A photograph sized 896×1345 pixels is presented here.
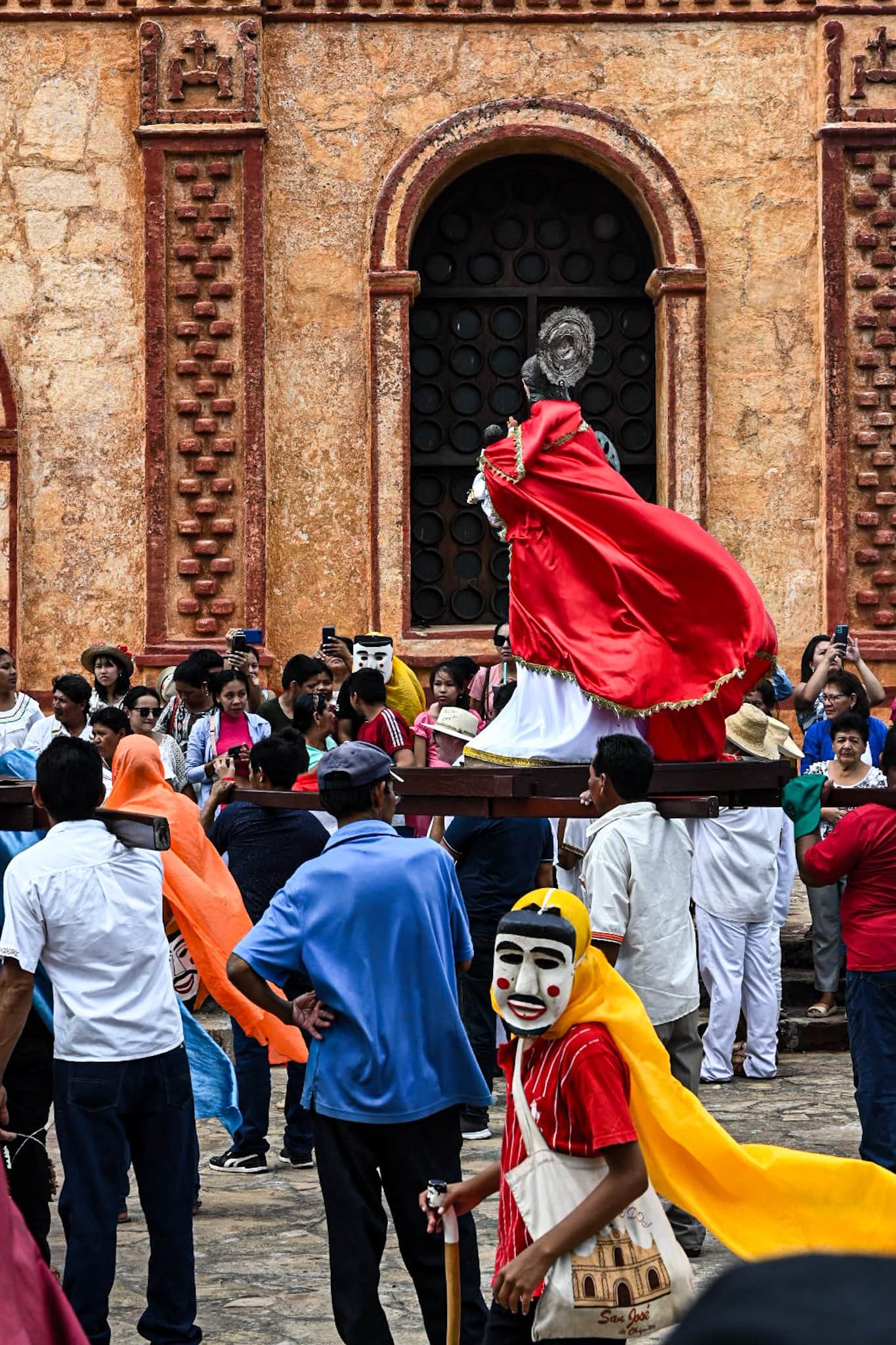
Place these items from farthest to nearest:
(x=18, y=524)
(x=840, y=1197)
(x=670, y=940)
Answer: (x=18, y=524)
(x=670, y=940)
(x=840, y=1197)

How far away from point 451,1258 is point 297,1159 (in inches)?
148

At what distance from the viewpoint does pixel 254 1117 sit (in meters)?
7.60

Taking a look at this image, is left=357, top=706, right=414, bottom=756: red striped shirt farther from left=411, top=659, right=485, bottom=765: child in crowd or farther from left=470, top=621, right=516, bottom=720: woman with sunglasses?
left=470, top=621, right=516, bottom=720: woman with sunglasses

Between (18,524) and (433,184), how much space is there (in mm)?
3776

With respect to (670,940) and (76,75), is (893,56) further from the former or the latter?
(670,940)

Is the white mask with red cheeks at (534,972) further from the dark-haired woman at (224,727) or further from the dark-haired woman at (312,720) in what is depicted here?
the dark-haired woman at (224,727)

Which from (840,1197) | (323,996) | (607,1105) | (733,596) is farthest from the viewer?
(733,596)

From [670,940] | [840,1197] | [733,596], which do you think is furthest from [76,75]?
[840,1197]

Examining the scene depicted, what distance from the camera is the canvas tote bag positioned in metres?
3.57

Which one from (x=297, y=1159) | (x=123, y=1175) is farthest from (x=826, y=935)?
(x=123, y=1175)

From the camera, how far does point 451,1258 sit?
4.02m

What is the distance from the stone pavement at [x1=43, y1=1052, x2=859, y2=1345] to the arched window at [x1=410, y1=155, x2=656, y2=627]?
6013 mm

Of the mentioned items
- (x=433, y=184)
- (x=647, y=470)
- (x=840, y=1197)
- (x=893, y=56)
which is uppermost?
(x=893, y=56)

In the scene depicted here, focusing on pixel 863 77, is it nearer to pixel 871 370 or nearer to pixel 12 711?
pixel 871 370
